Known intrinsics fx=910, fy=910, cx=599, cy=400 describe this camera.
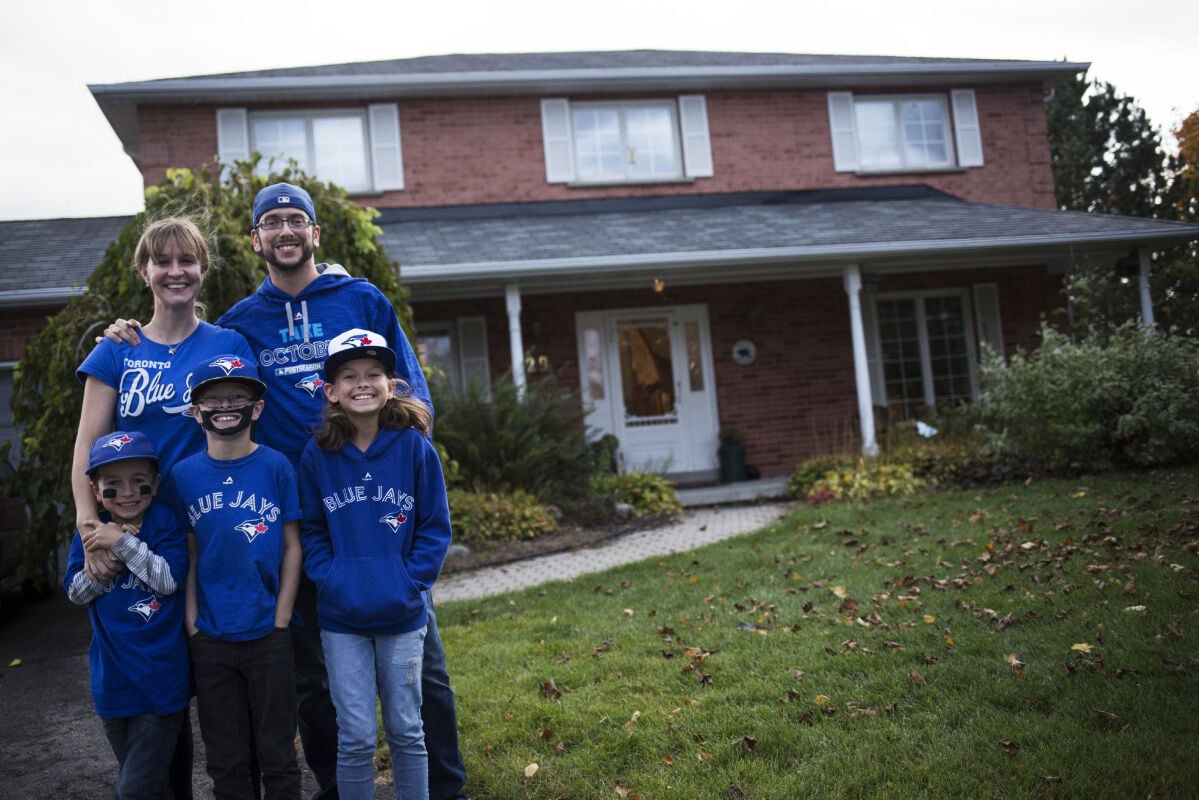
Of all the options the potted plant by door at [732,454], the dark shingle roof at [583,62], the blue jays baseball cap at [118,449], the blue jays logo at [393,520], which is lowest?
the potted plant by door at [732,454]

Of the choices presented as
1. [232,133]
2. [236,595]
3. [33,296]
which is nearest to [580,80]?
[232,133]

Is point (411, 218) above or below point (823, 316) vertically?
above

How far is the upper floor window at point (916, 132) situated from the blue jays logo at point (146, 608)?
13297 mm

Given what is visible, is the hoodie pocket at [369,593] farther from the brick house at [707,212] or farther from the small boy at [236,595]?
the brick house at [707,212]

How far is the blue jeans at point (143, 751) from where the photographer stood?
2520 millimetres

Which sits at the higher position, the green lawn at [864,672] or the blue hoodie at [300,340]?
the blue hoodie at [300,340]

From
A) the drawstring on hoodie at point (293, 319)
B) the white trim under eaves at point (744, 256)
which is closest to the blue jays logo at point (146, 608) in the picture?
the drawstring on hoodie at point (293, 319)

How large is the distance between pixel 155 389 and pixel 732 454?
10.1m

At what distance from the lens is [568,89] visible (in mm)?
13172

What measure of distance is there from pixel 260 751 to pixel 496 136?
11575 millimetres

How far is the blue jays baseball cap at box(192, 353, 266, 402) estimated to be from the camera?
2619 mm

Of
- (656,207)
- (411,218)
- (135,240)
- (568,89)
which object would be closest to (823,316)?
(656,207)

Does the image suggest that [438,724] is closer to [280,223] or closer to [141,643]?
[141,643]

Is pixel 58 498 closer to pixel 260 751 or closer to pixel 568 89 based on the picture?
pixel 260 751
